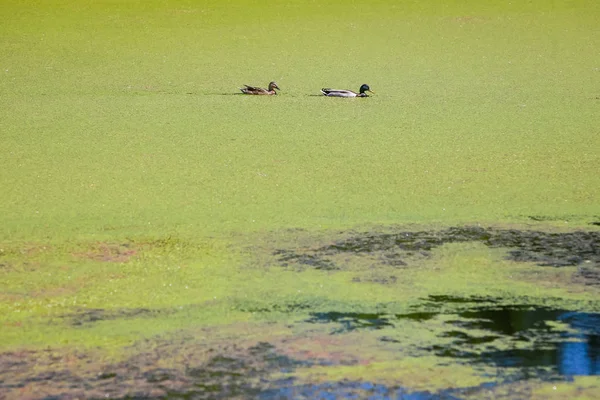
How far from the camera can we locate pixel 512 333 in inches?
110

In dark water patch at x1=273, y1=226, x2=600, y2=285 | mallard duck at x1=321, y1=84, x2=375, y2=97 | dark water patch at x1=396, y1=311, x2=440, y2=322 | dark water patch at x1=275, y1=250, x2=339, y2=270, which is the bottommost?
dark water patch at x1=396, y1=311, x2=440, y2=322

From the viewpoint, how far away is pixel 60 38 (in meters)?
7.84

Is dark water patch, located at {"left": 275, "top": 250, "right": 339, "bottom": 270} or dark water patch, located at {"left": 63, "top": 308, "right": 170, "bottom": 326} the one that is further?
dark water patch, located at {"left": 275, "top": 250, "right": 339, "bottom": 270}

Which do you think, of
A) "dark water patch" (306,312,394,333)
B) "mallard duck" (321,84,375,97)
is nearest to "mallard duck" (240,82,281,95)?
"mallard duck" (321,84,375,97)

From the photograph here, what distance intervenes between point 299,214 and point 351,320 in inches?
43.6

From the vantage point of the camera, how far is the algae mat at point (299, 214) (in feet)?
8.48

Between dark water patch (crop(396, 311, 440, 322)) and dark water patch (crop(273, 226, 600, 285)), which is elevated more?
dark water patch (crop(273, 226, 600, 285))

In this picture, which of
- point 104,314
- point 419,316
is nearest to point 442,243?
point 419,316

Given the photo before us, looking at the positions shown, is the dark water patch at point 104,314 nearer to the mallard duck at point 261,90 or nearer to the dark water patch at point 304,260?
the dark water patch at point 304,260

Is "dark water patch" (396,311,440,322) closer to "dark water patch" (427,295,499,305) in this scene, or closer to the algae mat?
the algae mat

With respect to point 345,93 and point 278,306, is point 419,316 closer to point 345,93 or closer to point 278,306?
point 278,306

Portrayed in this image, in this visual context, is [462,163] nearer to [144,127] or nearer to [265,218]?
[265,218]

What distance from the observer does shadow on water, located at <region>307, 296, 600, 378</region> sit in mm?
2588

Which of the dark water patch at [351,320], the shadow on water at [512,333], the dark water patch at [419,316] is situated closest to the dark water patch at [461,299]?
the shadow on water at [512,333]
